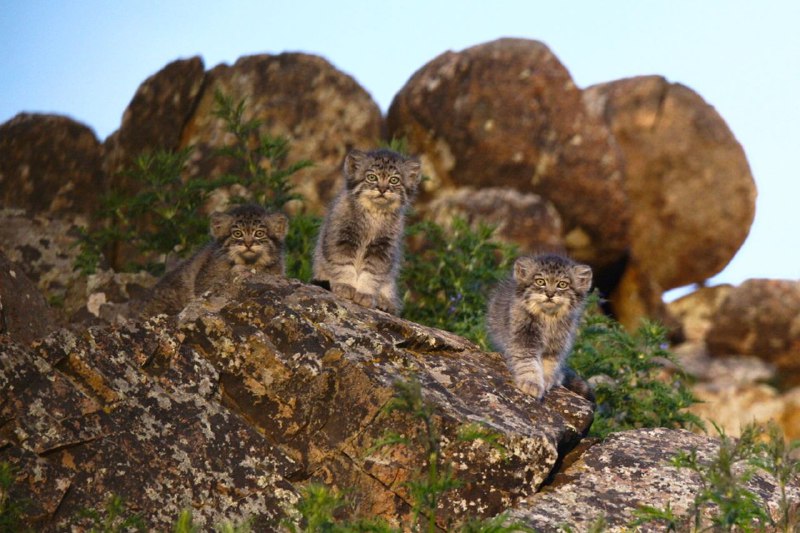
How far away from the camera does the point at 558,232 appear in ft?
57.8

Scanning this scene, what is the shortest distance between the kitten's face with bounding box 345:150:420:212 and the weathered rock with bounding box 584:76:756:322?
37.4 ft

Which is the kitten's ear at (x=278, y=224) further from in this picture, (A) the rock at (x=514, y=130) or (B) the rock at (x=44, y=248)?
(A) the rock at (x=514, y=130)

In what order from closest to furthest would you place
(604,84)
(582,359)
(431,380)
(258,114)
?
(431,380) → (582,359) → (258,114) → (604,84)

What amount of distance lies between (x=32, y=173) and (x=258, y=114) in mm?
3627

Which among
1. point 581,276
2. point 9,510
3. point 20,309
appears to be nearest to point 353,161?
point 581,276

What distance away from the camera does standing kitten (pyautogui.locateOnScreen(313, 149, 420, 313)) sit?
31.8ft

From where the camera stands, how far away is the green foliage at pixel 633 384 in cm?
1016

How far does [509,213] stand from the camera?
56.9 feet

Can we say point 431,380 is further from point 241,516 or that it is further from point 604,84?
point 604,84

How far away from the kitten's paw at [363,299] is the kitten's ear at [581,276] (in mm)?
1728

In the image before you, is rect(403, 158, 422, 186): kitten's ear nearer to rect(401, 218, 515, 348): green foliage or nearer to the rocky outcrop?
rect(401, 218, 515, 348): green foliage

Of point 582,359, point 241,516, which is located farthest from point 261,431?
point 582,359

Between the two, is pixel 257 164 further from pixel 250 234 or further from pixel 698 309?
pixel 698 309

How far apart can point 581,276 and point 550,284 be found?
39 centimetres
